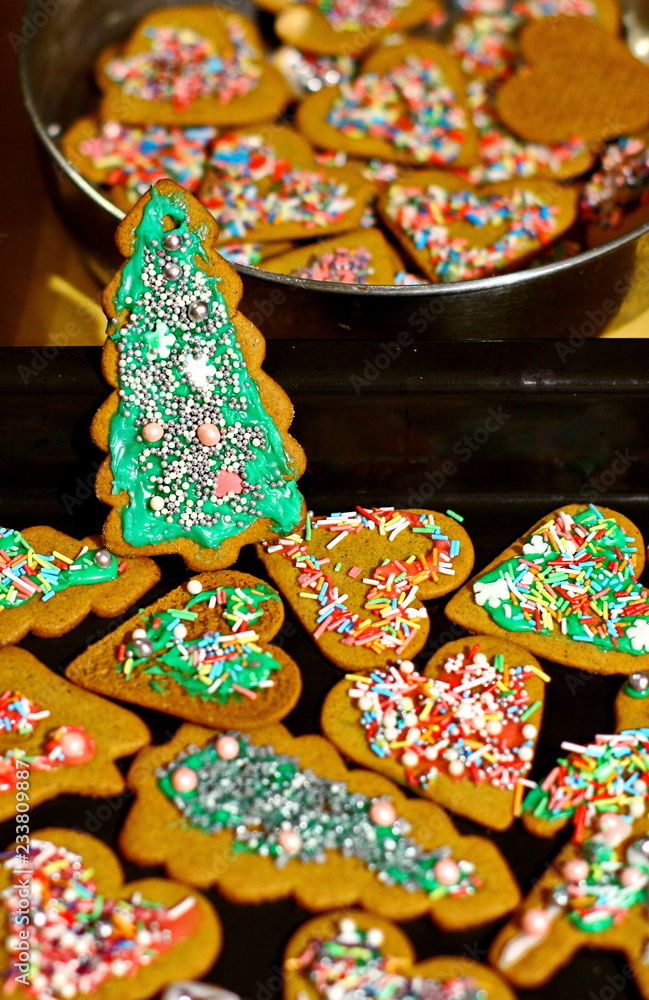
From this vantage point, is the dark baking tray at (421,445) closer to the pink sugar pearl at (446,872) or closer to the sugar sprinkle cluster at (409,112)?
the pink sugar pearl at (446,872)

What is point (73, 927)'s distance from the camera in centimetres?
102

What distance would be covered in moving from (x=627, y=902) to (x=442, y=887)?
161mm

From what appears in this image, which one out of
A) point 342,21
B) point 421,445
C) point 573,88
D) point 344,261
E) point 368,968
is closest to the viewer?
point 368,968

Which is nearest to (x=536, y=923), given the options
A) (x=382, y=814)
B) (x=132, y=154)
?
(x=382, y=814)

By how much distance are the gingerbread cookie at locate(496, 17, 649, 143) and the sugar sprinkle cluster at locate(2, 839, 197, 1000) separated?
4.14 feet

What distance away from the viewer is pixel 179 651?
1216mm

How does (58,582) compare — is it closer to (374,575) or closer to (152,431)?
(152,431)

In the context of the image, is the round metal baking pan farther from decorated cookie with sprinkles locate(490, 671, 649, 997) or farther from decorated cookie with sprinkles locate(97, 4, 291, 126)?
decorated cookie with sprinkles locate(490, 671, 649, 997)

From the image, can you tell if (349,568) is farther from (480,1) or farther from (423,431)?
(480,1)

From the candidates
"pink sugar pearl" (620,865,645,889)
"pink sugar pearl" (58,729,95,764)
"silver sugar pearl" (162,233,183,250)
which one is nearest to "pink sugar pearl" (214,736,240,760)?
"pink sugar pearl" (58,729,95,764)

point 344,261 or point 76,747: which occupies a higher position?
point 344,261

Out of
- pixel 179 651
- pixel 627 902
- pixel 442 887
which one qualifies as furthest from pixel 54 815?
pixel 627 902

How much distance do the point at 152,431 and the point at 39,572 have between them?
0.21 meters

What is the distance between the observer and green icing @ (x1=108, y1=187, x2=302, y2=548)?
1199 millimetres
